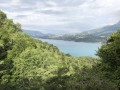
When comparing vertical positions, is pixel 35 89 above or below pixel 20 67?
above

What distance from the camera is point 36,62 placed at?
64.3 feet

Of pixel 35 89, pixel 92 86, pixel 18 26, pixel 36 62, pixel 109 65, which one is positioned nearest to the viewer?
pixel 92 86

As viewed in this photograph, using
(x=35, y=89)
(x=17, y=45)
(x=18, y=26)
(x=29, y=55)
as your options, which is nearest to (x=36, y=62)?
(x=29, y=55)

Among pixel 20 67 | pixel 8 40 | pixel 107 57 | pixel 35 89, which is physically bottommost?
pixel 20 67

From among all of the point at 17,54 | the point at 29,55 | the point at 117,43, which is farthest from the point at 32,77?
the point at 117,43

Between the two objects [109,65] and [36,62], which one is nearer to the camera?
[109,65]

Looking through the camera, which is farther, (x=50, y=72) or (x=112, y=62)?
(x=50, y=72)

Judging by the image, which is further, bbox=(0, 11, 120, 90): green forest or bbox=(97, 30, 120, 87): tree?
bbox=(97, 30, 120, 87): tree

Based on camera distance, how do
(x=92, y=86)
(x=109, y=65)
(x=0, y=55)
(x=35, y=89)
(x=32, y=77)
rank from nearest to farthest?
(x=92, y=86) → (x=35, y=89) → (x=109, y=65) → (x=32, y=77) → (x=0, y=55)

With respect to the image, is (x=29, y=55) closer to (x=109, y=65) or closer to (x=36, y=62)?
(x=36, y=62)

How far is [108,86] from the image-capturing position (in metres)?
5.75

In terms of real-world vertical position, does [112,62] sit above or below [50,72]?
above

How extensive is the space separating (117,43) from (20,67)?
1577 cm

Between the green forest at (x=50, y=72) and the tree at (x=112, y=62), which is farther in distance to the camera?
the tree at (x=112, y=62)
